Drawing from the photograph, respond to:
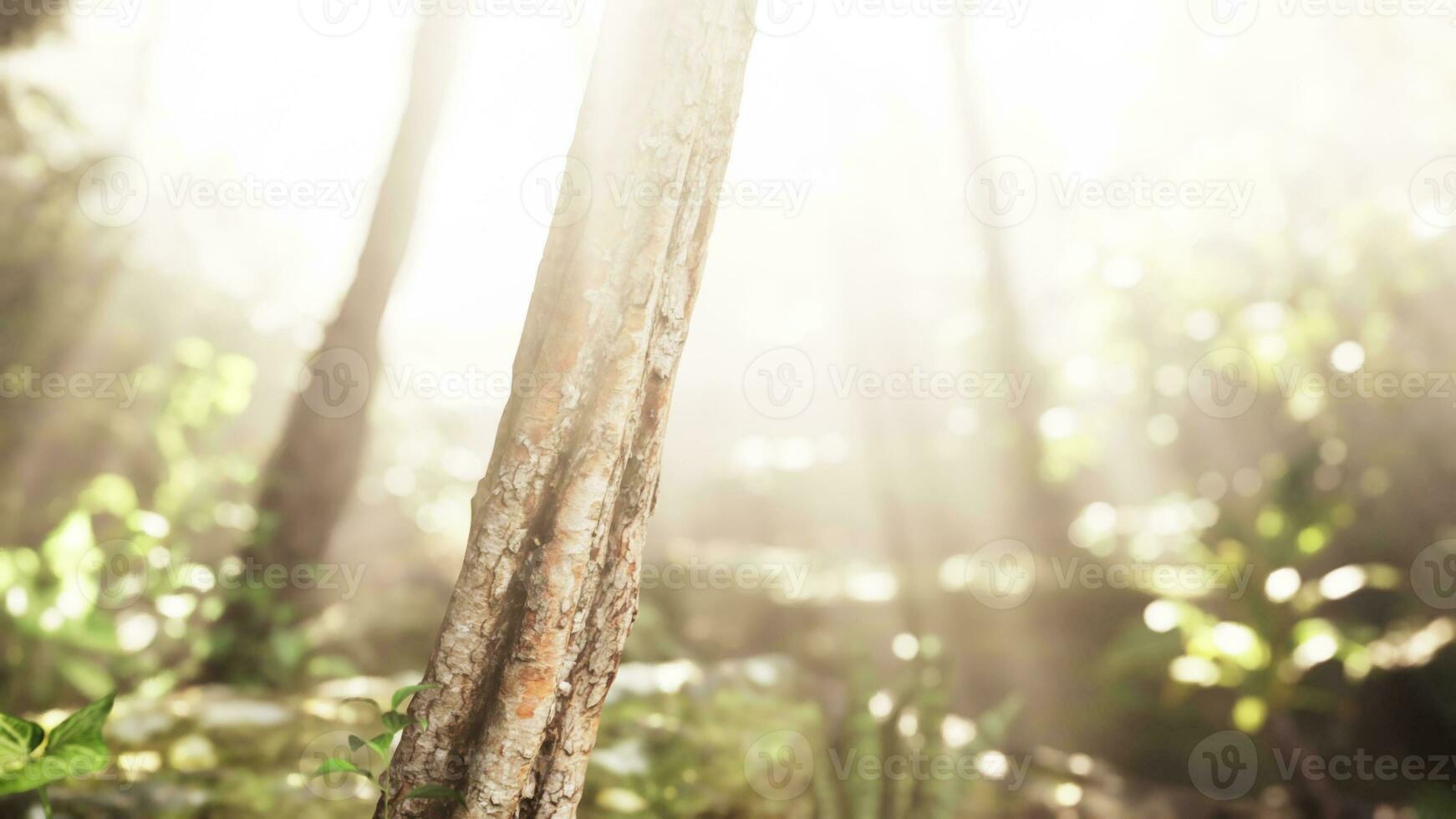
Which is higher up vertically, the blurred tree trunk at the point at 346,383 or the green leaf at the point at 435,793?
the blurred tree trunk at the point at 346,383

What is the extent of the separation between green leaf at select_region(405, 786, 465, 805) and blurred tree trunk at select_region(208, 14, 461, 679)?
8.01ft

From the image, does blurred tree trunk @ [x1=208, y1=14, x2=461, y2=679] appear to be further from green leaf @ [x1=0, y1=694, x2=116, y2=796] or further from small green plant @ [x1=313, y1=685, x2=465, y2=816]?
small green plant @ [x1=313, y1=685, x2=465, y2=816]

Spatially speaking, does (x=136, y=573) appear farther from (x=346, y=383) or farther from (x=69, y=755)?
(x=69, y=755)

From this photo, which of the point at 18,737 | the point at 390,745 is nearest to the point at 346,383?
the point at 18,737

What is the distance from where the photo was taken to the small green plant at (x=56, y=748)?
1.41 meters

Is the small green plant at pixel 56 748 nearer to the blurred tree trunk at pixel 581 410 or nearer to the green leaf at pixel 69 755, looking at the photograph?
the green leaf at pixel 69 755

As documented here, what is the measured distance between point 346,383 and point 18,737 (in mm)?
2270

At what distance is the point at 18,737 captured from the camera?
148 cm

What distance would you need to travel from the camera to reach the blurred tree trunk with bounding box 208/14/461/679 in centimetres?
355

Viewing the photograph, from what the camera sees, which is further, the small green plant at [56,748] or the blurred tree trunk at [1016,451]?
the blurred tree trunk at [1016,451]

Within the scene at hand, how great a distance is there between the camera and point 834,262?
6.33 meters

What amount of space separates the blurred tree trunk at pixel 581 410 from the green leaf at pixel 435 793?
24mm

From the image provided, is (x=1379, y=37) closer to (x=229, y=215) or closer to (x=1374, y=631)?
(x=1374, y=631)

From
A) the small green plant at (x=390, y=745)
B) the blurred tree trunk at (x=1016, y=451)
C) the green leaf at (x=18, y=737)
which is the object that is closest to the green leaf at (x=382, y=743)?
the small green plant at (x=390, y=745)
